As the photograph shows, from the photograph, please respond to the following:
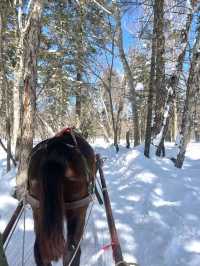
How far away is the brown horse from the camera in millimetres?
3463

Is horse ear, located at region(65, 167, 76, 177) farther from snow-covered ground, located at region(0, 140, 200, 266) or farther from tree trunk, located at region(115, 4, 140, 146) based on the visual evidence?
tree trunk, located at region(115, 4, 140, 146)

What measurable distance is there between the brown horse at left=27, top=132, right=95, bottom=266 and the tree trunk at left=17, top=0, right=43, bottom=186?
3011 mm

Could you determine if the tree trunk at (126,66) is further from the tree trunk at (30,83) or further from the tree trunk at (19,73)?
the tree trunk at (30,83)

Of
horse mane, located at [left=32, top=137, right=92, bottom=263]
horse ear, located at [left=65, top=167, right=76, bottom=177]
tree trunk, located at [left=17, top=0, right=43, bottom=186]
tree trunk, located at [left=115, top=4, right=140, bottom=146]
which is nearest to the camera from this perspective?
horse mane, located at [left=32, top=137, right=92, bottom=263]

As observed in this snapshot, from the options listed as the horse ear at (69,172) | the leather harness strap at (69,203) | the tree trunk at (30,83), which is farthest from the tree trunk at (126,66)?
the horse ear at (69,172)

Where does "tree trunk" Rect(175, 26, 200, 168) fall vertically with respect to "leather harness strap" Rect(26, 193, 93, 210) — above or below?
above

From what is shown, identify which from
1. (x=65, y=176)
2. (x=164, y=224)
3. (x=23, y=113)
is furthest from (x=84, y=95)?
(x=65, y=176)

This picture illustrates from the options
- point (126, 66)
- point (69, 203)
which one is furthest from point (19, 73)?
point (69, 203)

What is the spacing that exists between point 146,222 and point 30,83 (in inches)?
123

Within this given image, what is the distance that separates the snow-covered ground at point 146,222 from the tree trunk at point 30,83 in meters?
0.86

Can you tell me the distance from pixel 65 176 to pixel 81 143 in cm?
61

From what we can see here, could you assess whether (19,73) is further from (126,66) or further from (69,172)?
(69,172)

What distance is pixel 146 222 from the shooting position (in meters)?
5.44

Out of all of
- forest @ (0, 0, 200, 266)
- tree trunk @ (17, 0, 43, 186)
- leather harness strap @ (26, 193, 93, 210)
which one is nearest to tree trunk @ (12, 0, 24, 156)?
forest @ (0, 0, 200, 266)
